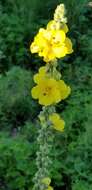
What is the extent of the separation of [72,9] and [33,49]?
335 cm

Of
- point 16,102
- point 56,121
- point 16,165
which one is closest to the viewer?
point 56,121

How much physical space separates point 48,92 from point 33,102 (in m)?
2.45

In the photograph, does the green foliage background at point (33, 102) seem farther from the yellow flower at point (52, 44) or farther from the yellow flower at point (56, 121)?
the yellow flower at point (52, 44)

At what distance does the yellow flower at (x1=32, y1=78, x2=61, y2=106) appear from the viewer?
2223mm

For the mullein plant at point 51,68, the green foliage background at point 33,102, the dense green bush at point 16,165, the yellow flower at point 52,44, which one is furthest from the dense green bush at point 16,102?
the yellow flower at point 52,44

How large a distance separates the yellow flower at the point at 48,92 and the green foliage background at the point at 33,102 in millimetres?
1563

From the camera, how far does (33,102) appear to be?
4684 mm

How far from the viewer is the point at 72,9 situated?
17.9ft

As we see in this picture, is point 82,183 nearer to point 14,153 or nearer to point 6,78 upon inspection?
point 14,153

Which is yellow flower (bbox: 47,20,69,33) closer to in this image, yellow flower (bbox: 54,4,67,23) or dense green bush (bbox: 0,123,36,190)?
yellow flower (bbox: 54,4,67,23)

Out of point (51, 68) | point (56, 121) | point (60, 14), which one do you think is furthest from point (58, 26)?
point (56, 121)

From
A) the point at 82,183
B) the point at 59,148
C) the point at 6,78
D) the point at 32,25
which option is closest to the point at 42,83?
the point at 82,183

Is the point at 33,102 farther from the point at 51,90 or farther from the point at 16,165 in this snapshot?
the point at 51,90

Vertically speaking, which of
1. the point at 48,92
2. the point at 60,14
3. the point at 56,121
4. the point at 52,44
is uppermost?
the point at 60,14
